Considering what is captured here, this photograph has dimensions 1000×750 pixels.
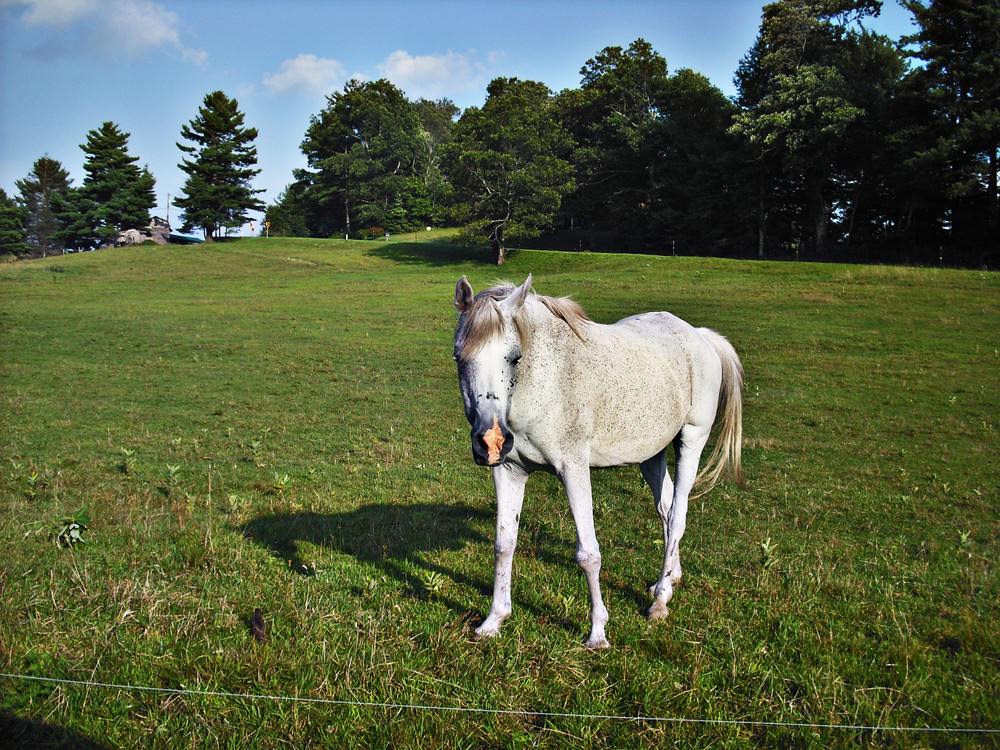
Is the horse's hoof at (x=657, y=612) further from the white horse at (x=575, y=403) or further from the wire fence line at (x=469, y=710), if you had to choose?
the wire fence line at (x=469, y=710)

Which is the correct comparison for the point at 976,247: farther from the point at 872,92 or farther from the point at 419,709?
the point at 419,709

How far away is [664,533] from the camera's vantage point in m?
5.47

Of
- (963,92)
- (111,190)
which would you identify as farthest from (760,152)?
(111,190)

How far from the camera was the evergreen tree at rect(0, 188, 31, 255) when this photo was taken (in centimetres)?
5559

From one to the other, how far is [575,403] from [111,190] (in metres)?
68.6

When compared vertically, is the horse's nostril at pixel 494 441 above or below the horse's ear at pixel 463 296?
below

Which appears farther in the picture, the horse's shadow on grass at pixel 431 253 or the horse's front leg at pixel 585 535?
the horse's shadow on grass at pixel 431 253

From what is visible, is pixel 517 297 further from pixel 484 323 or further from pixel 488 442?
pixel 488 442

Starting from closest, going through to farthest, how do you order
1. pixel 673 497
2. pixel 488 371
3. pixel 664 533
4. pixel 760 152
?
pixel 488 371 < pixel 664 533 < pixel 673 497 < pixel 760 152

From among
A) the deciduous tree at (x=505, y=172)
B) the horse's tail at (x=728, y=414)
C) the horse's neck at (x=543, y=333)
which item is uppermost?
the deciduous tree at (x=505, y=172)

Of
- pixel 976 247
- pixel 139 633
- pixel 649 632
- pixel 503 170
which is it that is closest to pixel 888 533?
pixel 649 632

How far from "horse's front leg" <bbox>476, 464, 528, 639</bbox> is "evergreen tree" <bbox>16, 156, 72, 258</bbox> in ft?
227

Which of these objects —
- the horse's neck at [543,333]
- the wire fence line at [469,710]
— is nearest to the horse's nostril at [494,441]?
the horse's neck at [543,333]

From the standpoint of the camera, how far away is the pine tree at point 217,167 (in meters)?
63.7
